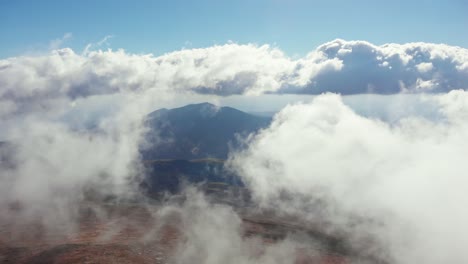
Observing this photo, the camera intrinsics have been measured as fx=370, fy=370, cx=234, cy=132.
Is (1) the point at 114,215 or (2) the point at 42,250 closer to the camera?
(2) the point at 42,250

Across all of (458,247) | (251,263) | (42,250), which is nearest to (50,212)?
(42,250)

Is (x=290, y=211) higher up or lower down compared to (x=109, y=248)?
lower down

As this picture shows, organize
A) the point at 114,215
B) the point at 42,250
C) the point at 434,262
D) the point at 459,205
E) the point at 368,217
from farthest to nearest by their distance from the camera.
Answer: the point at 459,205 → the point at 368,217 → the point at 114,215 → the point at 434,262 → the point at 42,250

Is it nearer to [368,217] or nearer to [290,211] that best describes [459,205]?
[368,217]

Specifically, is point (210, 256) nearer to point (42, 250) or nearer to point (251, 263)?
point (251, 263)

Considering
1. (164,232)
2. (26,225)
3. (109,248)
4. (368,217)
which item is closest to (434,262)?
(368,217)

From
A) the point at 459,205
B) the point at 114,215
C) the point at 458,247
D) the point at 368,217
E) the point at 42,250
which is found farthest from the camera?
the point at 459,205
